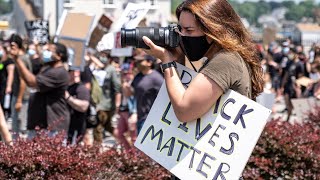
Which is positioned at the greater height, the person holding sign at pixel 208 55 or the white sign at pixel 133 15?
the person holding sign at pixel 208 55

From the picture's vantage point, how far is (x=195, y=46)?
3.24 meters

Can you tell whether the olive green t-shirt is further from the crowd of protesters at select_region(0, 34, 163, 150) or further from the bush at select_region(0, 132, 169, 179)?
the crowd of protesters at select_region(0, 34, 163, 150)

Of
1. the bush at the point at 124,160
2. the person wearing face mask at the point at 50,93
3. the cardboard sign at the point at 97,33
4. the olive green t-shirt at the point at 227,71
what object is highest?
the olive green t-shirt at the point at 227,71

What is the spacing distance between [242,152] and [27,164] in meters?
1.97

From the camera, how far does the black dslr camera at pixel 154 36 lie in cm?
325

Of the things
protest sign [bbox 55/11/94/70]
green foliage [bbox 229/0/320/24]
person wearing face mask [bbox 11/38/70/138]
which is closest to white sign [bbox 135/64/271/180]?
person wearing face mask [bbox 11/38/70/138]

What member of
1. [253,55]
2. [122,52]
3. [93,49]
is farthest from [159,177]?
[93,49]

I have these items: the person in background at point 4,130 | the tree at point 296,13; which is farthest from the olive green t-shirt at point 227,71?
the tree at point 296,13

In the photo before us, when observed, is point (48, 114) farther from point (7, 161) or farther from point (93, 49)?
point (93, 49)

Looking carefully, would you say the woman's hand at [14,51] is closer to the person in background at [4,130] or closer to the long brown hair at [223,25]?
the person in background at [4,130]

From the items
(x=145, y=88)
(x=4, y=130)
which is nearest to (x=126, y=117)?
(x=145, y=88)

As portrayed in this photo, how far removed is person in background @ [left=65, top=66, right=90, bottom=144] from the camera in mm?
7746

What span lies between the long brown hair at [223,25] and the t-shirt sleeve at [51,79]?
12.9 ft

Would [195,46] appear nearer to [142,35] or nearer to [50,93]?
[142,35]
